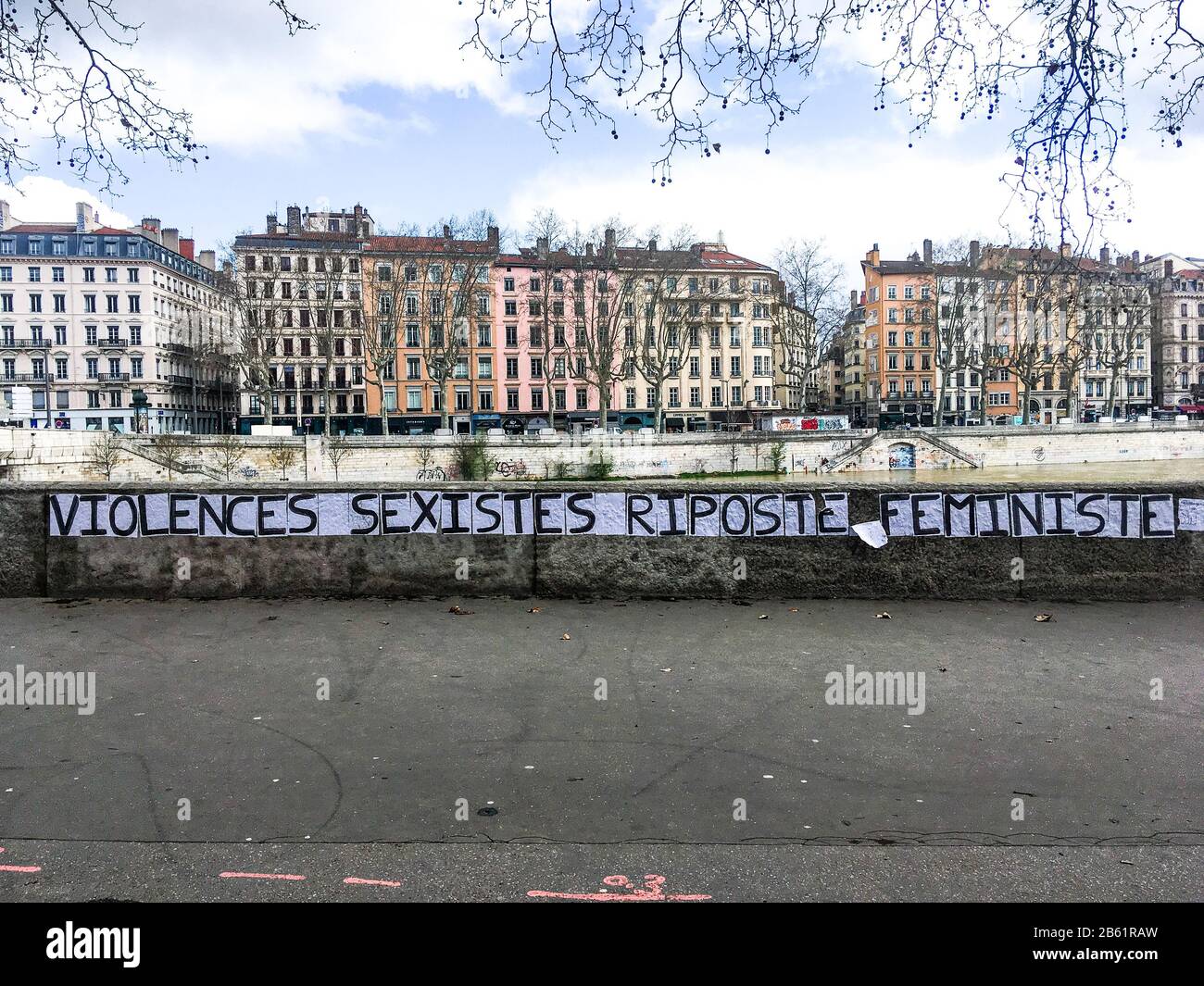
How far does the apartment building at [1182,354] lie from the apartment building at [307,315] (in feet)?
281

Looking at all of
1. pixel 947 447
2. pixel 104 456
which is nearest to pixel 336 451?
pixel 104 456

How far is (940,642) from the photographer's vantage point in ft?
23.3

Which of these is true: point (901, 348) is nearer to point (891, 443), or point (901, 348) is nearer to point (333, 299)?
point (891, 443)

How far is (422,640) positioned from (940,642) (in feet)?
14.1

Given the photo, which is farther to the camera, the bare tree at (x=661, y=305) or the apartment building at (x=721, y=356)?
the apartment building at (x=721, y=356)

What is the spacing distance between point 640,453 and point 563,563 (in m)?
45.7

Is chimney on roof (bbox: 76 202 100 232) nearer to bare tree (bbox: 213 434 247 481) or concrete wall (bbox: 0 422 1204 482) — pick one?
bare tree (bbox: 213 434 247 481)

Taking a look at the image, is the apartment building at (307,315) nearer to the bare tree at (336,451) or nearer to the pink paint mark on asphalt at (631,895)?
the bare tree at (336,451)

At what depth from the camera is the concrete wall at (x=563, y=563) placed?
8.61 meters

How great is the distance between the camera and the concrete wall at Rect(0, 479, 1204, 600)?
8.61 m

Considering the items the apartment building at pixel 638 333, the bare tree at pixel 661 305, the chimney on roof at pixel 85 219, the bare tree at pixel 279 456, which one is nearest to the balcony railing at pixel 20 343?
the chimney on roof at pixel 85 219

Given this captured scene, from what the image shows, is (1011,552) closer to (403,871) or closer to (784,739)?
(784,739)

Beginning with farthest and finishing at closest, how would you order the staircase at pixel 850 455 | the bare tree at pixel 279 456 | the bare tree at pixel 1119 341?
the staircase at pixel 850 455, the bare tree at pixel 1119 341, the bare tree at pixel 279 456

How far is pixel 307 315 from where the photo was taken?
3019 inches
